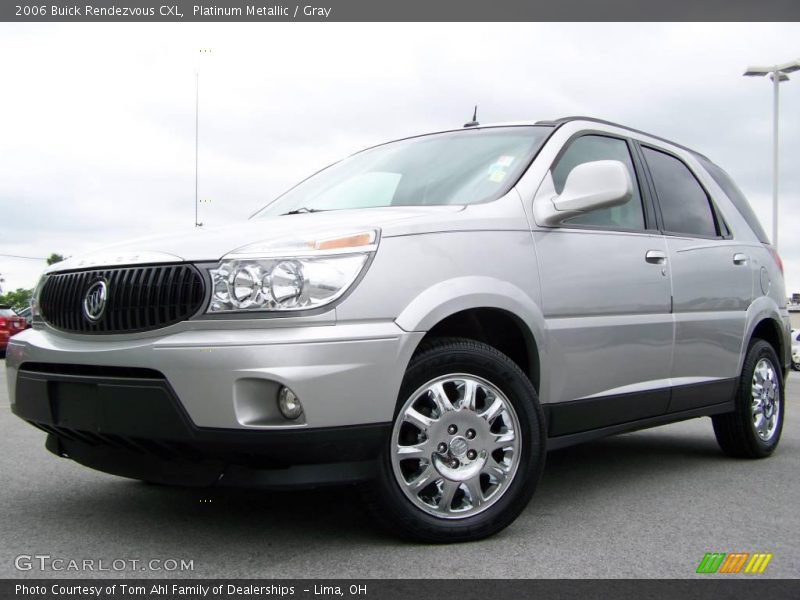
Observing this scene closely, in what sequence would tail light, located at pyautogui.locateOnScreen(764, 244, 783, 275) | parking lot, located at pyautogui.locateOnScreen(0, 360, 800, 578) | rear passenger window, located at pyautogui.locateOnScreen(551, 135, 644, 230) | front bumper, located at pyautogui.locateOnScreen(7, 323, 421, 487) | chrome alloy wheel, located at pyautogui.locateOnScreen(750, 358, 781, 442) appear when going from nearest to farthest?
front bumper, located at pyautogui.locateOnScreen(7, 323, 421, 487) < parking lot, located at pyautogui.locateOnScreen(0, 360, 800, 578) < rear passenger window, located at pyautogui.locateOnScreen(551, 135, 644, 230) < chrome alloy wheel, located at pyautogui.locateOnScreen(750, 358, 781, 442) < tail light, located at pyautogui.locateOnScreen(764, 244, 783, 275)

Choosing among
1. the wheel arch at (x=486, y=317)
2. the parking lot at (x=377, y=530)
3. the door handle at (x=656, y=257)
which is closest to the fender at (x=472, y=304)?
the wheel arch at (x=486, y=317)

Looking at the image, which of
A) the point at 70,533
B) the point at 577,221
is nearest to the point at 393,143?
the point at 577,221

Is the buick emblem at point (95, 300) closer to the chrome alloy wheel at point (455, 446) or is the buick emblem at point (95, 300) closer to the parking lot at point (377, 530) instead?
the parking lot at point (377, 530)

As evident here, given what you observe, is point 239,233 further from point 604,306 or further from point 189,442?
point 604,306

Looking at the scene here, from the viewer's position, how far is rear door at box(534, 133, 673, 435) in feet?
13.0

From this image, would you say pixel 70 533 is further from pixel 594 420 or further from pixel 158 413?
pixel 594 420

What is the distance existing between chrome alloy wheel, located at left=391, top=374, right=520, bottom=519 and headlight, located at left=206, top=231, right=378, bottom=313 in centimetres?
54

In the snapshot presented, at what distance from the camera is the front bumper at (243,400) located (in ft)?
9.76

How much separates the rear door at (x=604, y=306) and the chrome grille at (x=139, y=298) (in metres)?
1.56

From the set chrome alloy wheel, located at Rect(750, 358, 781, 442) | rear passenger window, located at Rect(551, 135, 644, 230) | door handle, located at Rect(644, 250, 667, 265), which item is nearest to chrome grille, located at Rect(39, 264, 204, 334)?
rear passenger window, located at Rect(551, 135, 644, 230)

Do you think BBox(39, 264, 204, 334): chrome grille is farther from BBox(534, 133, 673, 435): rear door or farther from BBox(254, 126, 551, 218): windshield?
BBox(534, 133, 673, 435): rear door
